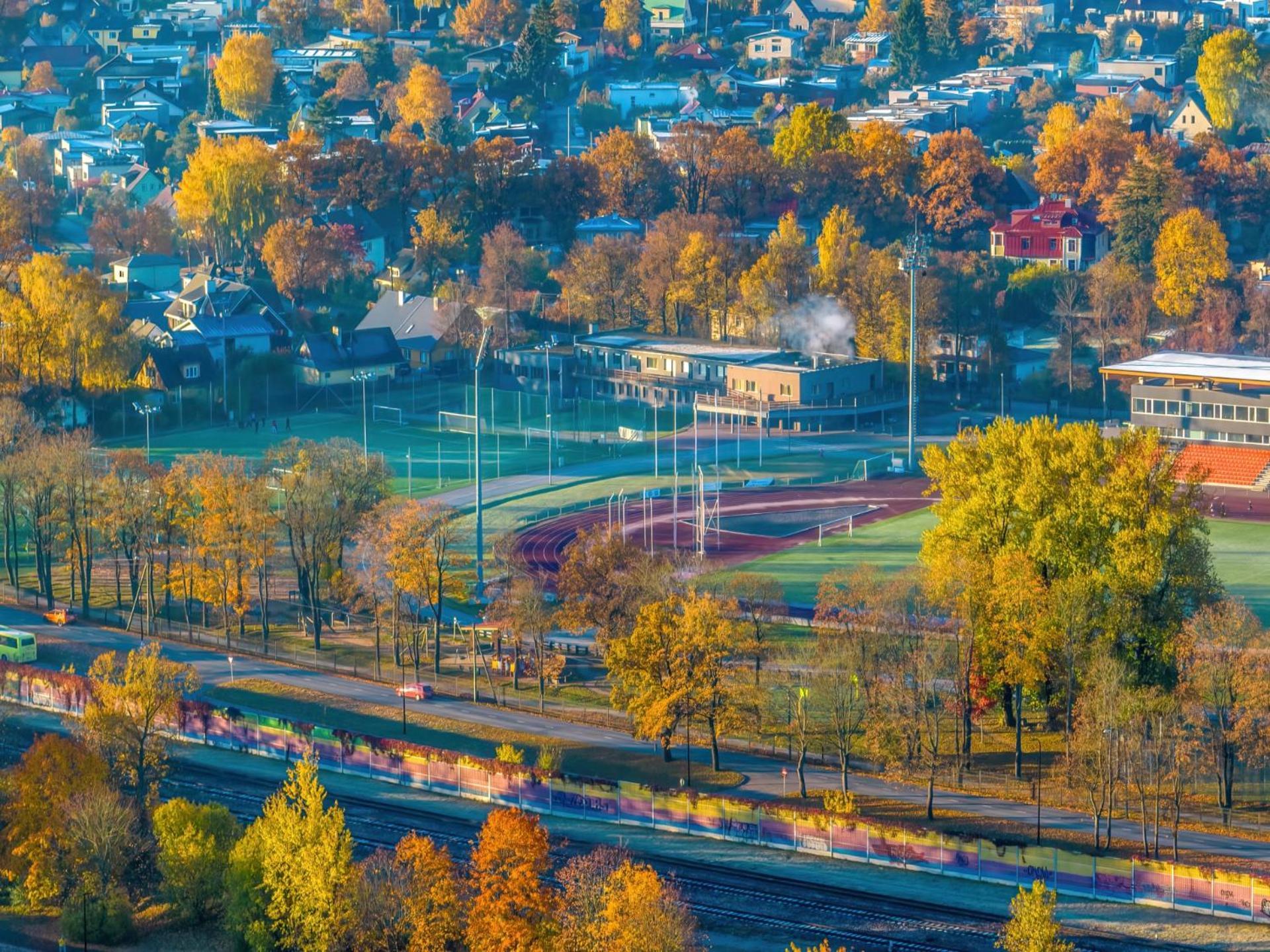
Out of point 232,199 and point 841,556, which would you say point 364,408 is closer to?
point 841,556

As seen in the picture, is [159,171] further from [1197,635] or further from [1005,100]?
[1197,635]

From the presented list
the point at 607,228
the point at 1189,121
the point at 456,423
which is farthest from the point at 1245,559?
the point at 1189,121

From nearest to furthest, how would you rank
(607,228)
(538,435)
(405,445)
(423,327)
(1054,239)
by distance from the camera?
1. (405,445)
2. (538,435)
3. (423,327)
4. (1054,239)
5. (607,228)

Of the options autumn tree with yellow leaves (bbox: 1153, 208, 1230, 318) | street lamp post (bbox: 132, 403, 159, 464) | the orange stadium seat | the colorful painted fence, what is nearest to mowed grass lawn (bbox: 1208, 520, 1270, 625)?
the orange stadium seat

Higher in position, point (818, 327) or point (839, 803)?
point (818, 327)

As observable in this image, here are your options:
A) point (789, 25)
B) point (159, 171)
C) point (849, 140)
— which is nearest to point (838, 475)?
point (849, 140)

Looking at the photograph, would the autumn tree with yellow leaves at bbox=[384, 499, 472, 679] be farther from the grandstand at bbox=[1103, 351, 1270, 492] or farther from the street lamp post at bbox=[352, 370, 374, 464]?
the grandstand at bbox=[1103, 351, 1270, 492]

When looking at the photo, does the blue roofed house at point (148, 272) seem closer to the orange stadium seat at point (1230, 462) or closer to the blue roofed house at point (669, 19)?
the orange stadium seat at point (1230, 462)

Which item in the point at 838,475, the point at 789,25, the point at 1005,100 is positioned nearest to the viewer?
the point at 838,475
